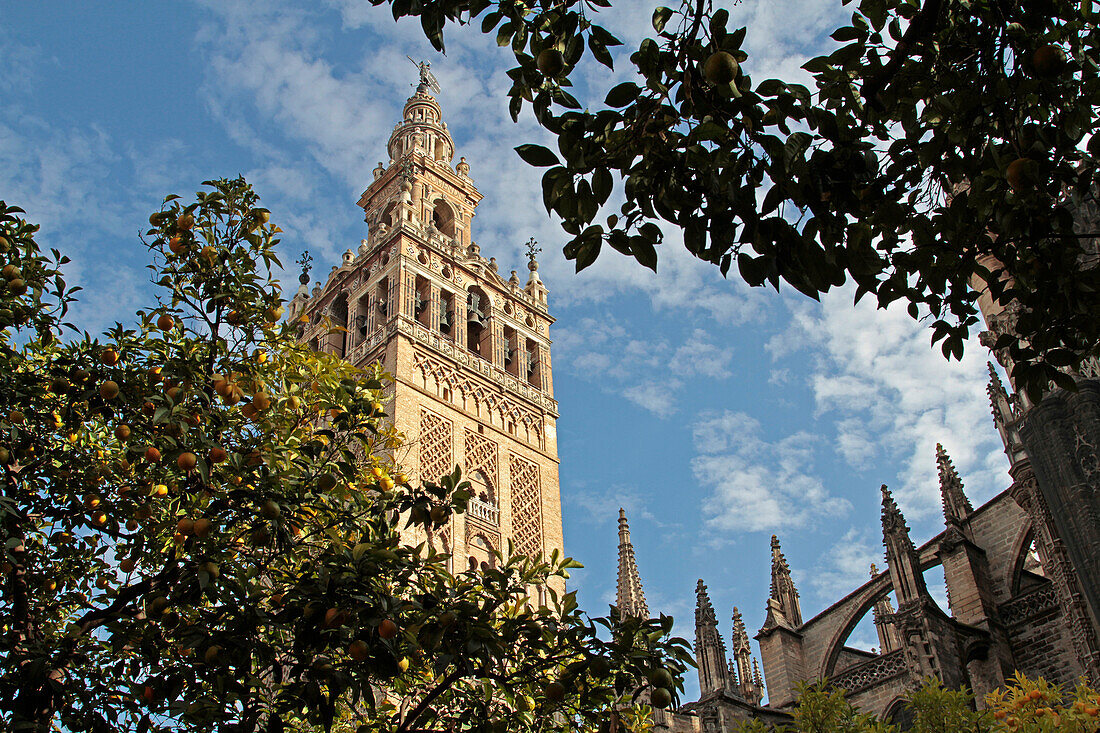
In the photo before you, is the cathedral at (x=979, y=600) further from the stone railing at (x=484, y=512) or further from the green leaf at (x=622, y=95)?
the green leaf at (x=622, y=95)

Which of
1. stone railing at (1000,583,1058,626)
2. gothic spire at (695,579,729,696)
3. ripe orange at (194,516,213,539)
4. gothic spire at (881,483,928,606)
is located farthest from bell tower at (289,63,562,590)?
ripe orange at (194,516,213,539)

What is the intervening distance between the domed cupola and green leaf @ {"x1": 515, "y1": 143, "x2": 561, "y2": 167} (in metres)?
31.0

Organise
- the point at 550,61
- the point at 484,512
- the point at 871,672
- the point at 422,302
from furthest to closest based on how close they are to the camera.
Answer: the point at 422,302 < the point at 484,512 < the point at 871,672 < the point at 550,61

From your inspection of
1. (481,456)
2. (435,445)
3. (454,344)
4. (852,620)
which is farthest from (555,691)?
(454,344)

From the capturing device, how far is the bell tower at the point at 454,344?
25.9 meters

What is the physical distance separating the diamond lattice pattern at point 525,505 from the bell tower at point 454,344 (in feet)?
0.13

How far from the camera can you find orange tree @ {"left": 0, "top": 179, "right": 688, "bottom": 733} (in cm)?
514

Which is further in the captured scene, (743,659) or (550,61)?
(743,659)

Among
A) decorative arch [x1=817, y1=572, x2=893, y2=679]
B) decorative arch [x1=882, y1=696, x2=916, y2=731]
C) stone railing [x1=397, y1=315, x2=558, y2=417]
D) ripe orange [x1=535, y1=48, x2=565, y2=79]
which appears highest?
stone railing [x1=397, y1=315, x2=558, y2=417]

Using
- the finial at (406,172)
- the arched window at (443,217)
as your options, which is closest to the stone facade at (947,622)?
the arched window at (443,217)

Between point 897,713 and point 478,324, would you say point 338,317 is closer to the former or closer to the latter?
point 478,324

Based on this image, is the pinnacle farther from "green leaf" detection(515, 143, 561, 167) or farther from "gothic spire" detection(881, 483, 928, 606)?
"green leaf" detection(515, 143, 561, 167)

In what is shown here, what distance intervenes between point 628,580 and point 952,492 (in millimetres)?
12729

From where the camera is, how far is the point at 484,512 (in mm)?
25906
